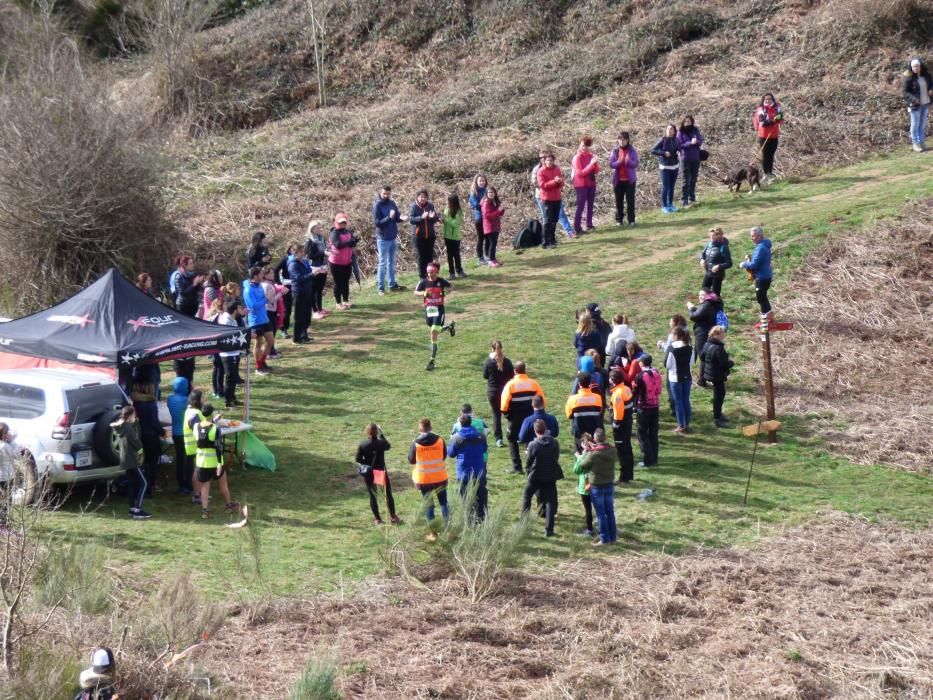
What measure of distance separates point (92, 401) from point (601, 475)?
6226 millimetres

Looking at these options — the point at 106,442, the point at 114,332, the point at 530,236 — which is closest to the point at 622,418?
the point at 106,442

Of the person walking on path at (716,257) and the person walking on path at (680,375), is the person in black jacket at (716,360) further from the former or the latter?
the person walking on path at (716,257)

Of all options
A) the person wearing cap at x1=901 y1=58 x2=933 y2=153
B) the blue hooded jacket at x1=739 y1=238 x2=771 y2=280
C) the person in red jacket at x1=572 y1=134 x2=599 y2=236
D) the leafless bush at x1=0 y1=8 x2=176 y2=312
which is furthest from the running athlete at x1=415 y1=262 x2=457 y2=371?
the person wearing cap at x1=901 y1=58 x2=933 y2=153

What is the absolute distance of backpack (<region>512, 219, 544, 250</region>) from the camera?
2539 centimetres

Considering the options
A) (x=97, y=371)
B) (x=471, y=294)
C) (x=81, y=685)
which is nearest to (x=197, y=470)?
(x=97, y=371)

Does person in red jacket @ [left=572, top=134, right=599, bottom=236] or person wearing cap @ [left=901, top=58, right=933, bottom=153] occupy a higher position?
person wearing cap @ [left=901, top=58, right=933, bottom=153]

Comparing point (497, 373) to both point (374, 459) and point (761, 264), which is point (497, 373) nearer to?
point (374, 459)

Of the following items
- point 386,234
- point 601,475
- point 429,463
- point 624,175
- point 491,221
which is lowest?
point 601,475

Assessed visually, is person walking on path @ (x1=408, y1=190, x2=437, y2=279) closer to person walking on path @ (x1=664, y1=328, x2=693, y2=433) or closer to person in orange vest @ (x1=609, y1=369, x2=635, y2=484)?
person walking on path @ (x1=664, y1=328, x2=693, y2=433)

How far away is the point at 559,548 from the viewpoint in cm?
1372

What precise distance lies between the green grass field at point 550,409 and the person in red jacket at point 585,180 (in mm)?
485

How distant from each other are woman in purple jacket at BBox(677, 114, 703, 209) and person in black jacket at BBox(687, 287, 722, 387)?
784cm

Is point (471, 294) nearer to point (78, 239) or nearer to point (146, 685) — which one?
point (78, 239)

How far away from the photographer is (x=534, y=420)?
14.3 m
